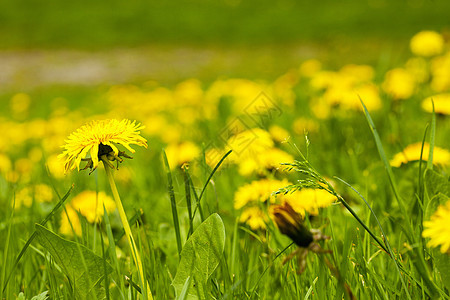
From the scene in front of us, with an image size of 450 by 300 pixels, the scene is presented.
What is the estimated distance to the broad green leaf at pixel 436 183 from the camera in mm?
883

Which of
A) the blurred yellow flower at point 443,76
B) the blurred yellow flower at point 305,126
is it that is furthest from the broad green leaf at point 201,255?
the blurred yellow flower at point 443,76

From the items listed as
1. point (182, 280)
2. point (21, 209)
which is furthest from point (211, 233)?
point (21, 209)

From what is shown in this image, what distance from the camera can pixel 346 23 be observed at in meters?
11.8

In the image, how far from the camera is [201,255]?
0.83 meters

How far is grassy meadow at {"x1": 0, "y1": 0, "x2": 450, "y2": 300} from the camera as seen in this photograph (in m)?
0.78

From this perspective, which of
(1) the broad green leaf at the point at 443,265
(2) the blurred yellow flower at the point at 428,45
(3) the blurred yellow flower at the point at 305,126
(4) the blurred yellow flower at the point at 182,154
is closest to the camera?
(1) the broad green leaf at the point at 443,265

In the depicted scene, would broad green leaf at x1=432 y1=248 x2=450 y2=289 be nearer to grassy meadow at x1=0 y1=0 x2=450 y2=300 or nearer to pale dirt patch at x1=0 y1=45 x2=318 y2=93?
grassy meadow at x1=0 y1=0 x2=450 y2=300

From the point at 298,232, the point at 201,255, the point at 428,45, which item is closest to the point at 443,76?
the point at 428,45

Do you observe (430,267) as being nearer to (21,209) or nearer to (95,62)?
(21,209)

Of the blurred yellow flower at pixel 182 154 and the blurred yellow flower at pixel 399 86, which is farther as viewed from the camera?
the blurred yellow flower at pixel 399 86

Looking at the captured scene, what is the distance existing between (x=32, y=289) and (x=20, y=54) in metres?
12.1

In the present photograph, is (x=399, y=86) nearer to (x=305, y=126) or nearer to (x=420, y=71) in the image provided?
(x=305, y=126)

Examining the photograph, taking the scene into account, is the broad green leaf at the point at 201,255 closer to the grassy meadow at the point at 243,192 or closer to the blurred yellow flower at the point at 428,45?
the grassy meadow at the point at 243,192

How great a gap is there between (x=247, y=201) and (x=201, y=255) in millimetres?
364
